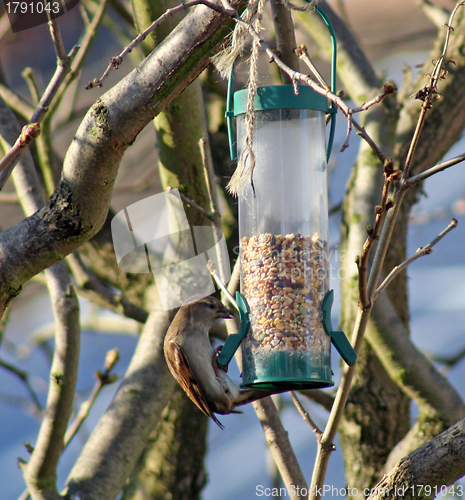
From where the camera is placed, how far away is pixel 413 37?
594 centimetres

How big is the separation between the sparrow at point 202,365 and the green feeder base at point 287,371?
0.08 meters

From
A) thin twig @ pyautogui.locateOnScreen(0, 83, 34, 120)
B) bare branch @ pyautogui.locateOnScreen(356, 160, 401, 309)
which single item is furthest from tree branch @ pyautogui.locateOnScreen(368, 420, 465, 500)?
thin twig @ pyautogui.locateOnScreen(0, 83, 34, 120)

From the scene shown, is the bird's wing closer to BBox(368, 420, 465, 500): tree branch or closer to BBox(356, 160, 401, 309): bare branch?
BBox(368, 420, 465, 500): tree branch

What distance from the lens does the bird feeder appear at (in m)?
2.37

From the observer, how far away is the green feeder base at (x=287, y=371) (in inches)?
91.4

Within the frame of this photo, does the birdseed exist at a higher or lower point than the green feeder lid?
lower

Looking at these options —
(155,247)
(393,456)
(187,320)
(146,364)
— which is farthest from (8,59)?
(393,456)

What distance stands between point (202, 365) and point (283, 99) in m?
1.05

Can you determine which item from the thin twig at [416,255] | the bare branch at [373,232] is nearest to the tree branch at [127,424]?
the thin twig at [416,255]

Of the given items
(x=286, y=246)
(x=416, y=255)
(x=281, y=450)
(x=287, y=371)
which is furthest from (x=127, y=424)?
(x=416, y=255)

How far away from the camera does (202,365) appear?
241cm

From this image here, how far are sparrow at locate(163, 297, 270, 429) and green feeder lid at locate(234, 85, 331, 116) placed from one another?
0.80m

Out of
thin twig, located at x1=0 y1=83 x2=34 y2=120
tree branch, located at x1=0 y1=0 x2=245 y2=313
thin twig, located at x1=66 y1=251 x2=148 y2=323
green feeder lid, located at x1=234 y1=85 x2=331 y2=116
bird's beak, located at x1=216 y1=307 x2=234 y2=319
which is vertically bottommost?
bird's beak, located at x1=216 y1=307 x2=234 y2=319

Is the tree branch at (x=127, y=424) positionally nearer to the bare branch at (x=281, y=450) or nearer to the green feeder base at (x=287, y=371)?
the bare branch at (x=281, y=450)
